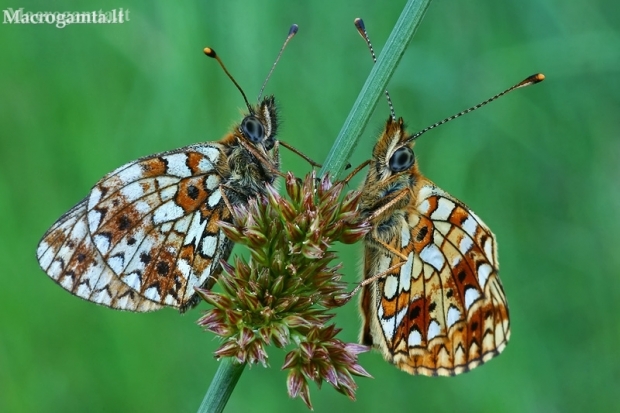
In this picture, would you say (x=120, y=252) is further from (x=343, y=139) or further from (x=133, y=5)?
(x=133, y=5)

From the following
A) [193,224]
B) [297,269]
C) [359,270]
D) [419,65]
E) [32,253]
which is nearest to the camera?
[297,269]

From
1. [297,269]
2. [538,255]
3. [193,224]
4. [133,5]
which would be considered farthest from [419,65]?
[297,269]

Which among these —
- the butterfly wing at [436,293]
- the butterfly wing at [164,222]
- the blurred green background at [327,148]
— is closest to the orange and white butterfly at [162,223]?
the butterfly wing at [164,222]

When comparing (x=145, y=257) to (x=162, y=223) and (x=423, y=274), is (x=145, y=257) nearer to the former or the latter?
(x=162, y=223)

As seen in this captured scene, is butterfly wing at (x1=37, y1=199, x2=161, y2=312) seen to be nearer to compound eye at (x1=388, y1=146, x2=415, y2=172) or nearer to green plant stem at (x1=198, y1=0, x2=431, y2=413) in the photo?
green plant stem at (x1=198, y1=0, x2=431, y2=413)

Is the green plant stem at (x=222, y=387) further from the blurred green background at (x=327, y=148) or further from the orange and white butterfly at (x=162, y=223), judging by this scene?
the blurred green background at (x=327, y=148)

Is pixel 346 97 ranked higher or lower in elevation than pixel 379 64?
higher

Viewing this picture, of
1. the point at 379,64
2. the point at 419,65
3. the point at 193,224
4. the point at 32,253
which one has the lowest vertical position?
the point at 32,253
